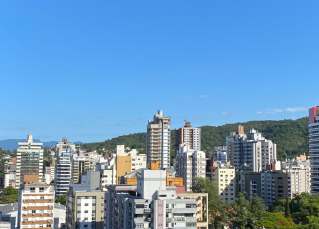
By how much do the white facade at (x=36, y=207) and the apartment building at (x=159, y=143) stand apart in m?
51.6

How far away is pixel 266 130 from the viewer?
19088cm

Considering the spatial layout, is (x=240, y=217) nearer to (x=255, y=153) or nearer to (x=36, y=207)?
(x=36, y=207)

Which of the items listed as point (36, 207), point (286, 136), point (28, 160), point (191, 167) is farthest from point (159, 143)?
point (286, 136)

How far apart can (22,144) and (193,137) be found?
5316cm

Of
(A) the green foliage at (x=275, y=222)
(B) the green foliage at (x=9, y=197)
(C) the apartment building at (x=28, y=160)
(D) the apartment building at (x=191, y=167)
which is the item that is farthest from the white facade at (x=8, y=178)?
(A) the green foliage at (x=275, y=222)

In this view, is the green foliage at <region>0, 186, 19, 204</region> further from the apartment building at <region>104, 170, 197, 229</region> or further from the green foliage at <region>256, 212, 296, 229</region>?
the apartment building at <region>104, 170, 197, 229</region>

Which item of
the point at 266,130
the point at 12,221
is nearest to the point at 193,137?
the point at 266,130

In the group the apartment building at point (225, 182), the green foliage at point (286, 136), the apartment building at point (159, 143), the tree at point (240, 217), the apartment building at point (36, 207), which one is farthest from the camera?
the green foliage at point (286, 136)

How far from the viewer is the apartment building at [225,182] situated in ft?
306

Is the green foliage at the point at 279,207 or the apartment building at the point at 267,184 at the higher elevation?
the apartment building at the point at 267,184

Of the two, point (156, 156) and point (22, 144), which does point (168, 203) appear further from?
point (22, 144)

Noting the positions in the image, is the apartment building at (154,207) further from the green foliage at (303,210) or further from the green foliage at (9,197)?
the green foliage at (9,197)

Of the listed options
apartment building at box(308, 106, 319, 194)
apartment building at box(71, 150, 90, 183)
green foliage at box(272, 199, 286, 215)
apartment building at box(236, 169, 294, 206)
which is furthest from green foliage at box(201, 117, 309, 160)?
green foliage at box(272, 199, 286, 215)

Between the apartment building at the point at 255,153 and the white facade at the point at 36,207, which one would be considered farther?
the apartment building at the point at 255,153
